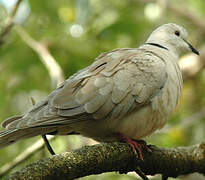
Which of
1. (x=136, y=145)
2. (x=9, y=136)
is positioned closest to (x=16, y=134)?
(x=9, y=136)

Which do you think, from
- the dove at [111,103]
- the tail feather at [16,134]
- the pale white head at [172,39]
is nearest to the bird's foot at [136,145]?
the dove at [111,103]

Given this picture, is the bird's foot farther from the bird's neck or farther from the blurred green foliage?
the bird's neck

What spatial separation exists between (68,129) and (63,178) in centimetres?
91

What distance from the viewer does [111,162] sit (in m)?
2.78

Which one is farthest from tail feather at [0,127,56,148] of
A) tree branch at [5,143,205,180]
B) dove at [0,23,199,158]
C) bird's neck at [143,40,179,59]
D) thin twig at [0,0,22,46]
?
bird's neck at [143,40,179,59]

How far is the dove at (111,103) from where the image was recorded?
312cm

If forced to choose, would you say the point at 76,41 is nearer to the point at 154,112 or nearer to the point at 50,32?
the point at 50,32

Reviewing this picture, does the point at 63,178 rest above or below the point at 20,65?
below

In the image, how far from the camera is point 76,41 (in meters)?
4.30

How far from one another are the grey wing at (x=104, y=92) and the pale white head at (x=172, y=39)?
2.82 ft

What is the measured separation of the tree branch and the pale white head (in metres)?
1.16

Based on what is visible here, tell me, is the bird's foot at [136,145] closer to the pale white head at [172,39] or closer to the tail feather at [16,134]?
the tail feather at [16,134]

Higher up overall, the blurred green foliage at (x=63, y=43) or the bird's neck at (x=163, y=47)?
the blurred green foliage at (x=63, y=43)

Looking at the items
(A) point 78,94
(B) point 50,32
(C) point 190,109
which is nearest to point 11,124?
(A) point 78,94
